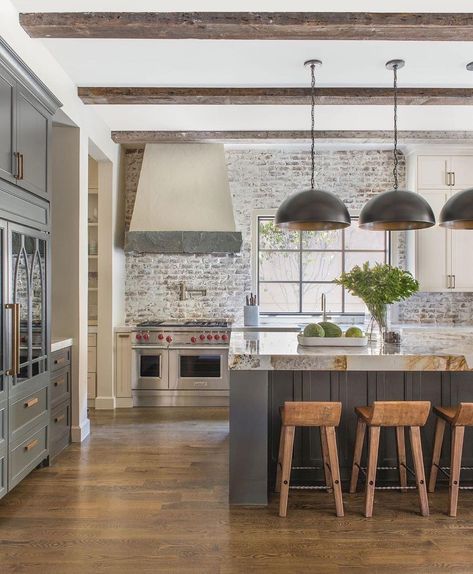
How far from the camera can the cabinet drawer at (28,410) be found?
3.12 metres

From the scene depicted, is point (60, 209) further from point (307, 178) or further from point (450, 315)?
point (450, 315)

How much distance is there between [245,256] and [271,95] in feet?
7.74

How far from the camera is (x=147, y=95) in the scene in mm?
4520

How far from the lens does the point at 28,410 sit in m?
3.35

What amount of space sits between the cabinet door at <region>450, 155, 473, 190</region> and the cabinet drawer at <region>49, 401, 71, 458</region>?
5.09 metres

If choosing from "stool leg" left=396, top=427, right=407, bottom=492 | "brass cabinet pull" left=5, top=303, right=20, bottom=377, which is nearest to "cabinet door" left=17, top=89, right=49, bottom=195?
"brass cabinet pull" left=5, top=303, right=20, bottom=377

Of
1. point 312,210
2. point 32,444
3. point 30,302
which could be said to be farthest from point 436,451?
point 30,302

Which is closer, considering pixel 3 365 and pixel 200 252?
pixel 3 365

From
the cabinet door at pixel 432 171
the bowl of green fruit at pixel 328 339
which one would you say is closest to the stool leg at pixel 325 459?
the bowl of green fruit at pixel 328 339

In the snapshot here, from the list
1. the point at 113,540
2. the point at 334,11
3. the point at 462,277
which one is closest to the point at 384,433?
the point at 113,540

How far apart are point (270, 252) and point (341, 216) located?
3001mm

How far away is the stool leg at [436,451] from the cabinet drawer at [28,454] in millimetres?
2721

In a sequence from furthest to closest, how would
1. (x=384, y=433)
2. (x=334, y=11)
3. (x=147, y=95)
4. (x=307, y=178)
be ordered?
(x=307, y=178)
(x=147, y=95)
(x=384, y=433)
(x=334, y=11)

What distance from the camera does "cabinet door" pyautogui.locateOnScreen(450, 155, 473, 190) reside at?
19.8 ft
